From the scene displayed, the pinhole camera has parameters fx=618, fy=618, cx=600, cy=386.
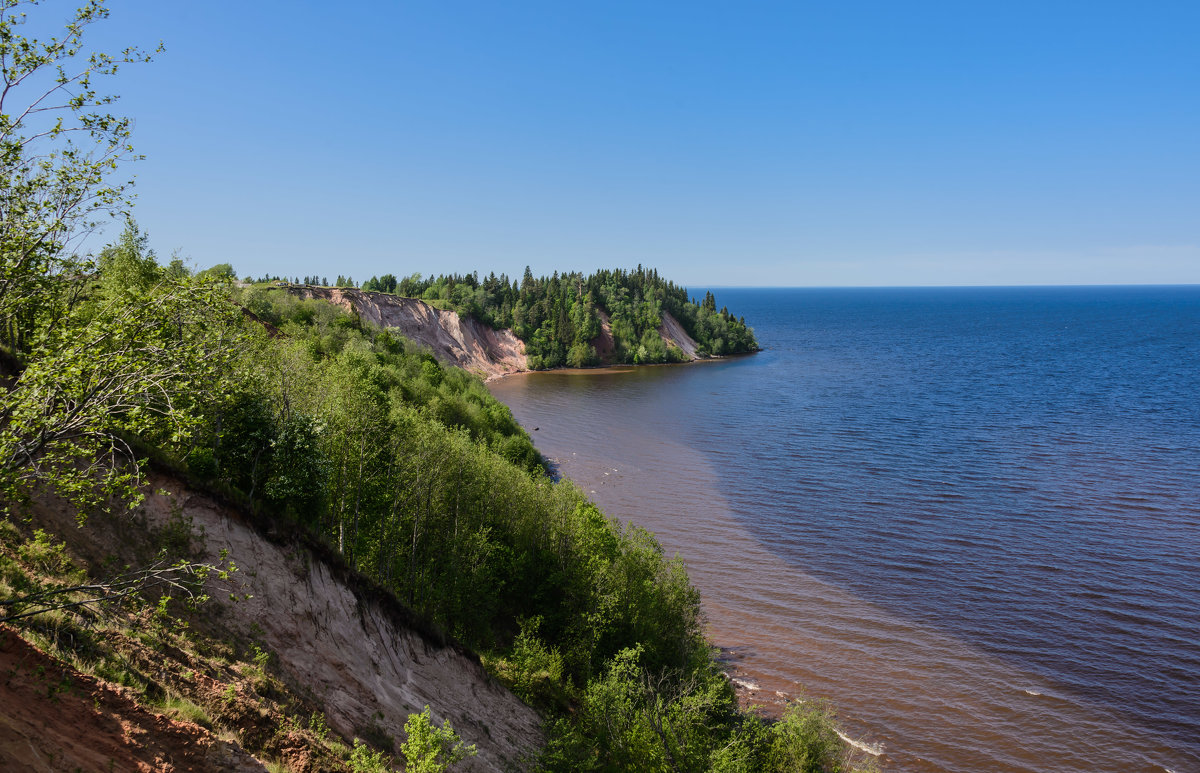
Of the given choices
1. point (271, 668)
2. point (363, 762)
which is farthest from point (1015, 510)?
point (271, 668)

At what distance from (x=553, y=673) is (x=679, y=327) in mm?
139141

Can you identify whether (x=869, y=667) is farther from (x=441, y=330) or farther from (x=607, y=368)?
(x=607, y=368)

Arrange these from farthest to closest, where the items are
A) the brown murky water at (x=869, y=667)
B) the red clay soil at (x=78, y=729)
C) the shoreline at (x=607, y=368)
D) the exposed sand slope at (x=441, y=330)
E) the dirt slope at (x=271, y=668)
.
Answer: the shoreline at (x=607, y=368) → the exposed sand slope at (x=441, y=330) → the brown murky water at (x=869, y=667) → the dirt slope at (x=271, y=668) → the red clay soil at (x=78, y=729)

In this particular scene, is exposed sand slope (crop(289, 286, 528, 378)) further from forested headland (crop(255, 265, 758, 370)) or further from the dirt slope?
the dirt slope

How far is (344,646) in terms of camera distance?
1889cm

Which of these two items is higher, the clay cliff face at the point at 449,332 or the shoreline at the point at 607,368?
the clay cliff face at the point at 449,332

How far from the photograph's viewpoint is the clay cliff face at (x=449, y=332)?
101000 mm

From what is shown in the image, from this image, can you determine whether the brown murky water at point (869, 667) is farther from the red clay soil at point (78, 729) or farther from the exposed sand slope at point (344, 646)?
the red clay soil at point (78, 729)

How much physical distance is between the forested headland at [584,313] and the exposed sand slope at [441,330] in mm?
3025

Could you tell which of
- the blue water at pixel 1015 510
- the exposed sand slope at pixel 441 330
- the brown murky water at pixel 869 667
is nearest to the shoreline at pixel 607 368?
the exposed sand slope at pixel 441 330

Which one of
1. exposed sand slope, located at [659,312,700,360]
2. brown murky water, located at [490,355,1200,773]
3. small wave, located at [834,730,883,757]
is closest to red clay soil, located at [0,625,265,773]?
small wave, located at [834,730,883,757]

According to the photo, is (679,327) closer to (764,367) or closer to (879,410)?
(764,367)

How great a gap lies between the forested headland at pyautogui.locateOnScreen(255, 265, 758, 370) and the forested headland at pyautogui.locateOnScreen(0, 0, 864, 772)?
295ft

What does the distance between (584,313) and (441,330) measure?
121ft
